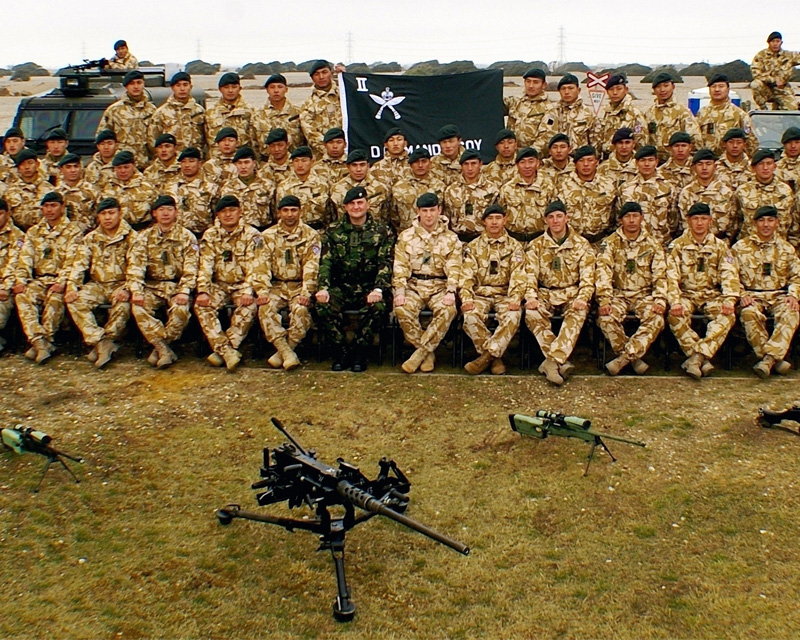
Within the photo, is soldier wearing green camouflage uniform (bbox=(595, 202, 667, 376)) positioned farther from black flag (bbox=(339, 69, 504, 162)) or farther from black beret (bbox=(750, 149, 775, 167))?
black flag (bbox=(339, 69, 504, 162))

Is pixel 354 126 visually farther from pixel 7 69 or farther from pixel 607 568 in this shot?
pixel 7 69

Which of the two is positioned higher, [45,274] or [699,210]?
[699,210]

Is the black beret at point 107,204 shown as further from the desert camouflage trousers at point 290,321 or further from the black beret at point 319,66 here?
the black beret at point 319,66

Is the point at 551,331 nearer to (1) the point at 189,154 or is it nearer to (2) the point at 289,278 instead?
(2) the point at 289,278

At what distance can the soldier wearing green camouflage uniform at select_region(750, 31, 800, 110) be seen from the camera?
12531 mm

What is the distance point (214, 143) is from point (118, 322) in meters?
2.80

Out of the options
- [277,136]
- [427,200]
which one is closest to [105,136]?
[277,136]

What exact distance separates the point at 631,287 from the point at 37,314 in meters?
5.97

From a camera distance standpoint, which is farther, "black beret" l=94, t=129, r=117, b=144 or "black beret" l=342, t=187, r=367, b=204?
"black beret" l=94, t=129, r=117, b=144

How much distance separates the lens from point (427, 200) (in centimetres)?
855

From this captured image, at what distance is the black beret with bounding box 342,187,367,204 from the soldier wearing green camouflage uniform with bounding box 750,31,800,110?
7246 mm

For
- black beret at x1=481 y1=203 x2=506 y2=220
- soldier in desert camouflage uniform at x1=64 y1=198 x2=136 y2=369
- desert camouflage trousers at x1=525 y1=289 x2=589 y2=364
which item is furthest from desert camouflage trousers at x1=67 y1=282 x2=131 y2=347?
desert camouflage trousers at x1=525 y1=289 x2=589 y2=364

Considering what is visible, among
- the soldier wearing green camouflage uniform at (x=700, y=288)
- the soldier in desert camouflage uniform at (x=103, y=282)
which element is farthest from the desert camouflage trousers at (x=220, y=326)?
the soldier wearing green camouflage uniform at (x=700, y=288)

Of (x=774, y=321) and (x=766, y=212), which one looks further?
(x=766, y=212)
